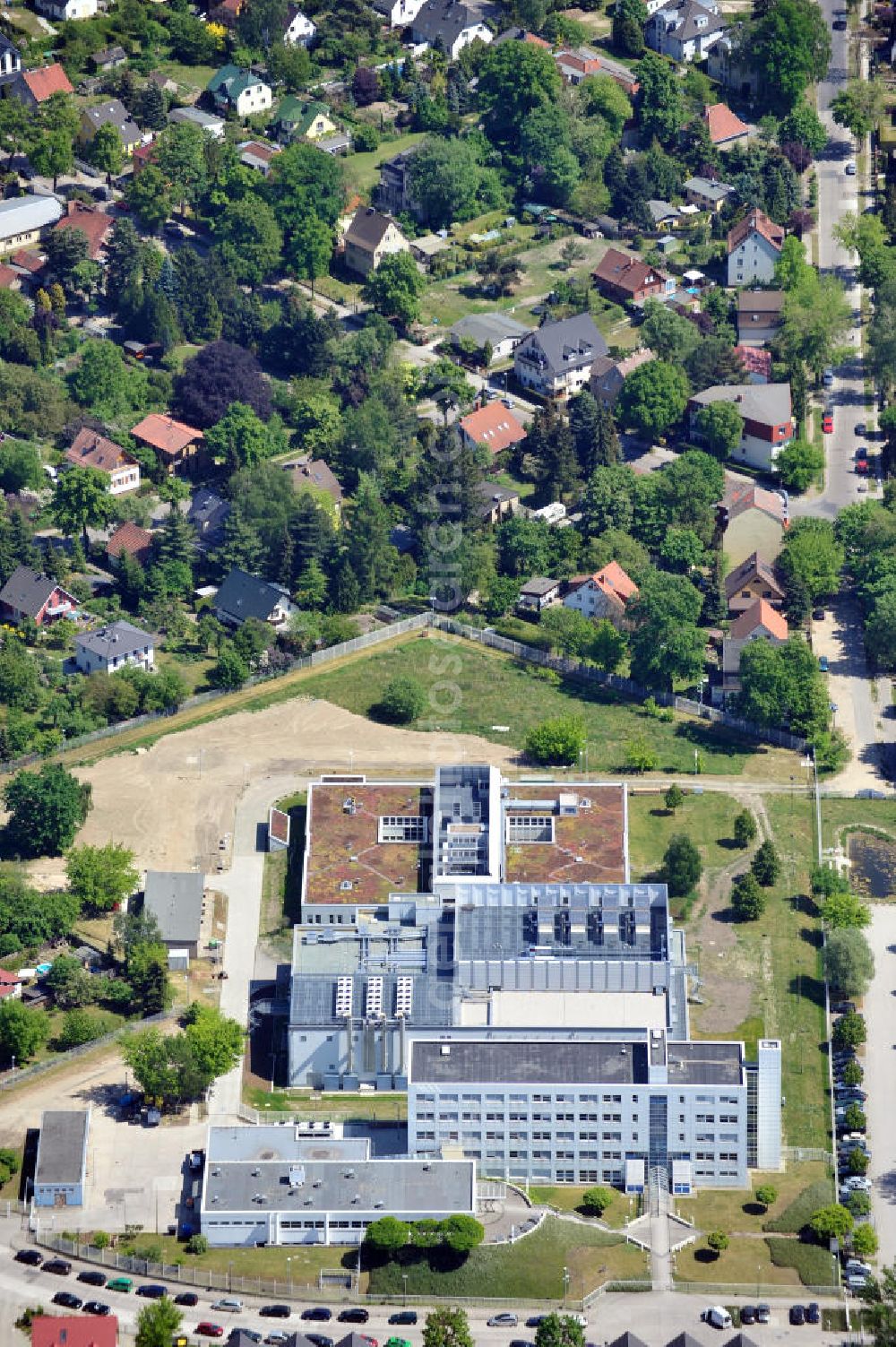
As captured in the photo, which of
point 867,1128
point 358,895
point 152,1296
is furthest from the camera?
point 358,895

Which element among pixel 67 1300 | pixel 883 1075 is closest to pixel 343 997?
pixel 67 1300

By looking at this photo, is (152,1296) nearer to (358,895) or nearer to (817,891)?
(358,895)

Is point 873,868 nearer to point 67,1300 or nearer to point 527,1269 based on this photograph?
point 527,1269

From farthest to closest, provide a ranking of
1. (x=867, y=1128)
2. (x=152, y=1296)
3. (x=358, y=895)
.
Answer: (x=358, y=895) → (x=867, y=1128) → (x=152, y=1296)

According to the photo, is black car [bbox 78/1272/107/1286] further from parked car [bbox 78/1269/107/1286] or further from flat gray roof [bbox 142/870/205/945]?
flat gray roof [bbox 142/870/205/945]

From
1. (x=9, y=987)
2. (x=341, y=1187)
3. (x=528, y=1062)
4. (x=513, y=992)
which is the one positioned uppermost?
(x=528, y=1062)

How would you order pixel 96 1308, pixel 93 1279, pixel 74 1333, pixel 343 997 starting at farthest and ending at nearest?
1. pixel 343 997
2. pixel 93 1279
3. pixel 96 1308
4. pixel 74 1333

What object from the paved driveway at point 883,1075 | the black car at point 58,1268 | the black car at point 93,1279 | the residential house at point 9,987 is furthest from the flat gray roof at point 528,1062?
the residential house at point 9,987

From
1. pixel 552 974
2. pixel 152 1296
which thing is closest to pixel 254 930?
pixel 552 974

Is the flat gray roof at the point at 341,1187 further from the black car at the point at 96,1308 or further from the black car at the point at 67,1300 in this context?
the black car at the point at 67,1300
